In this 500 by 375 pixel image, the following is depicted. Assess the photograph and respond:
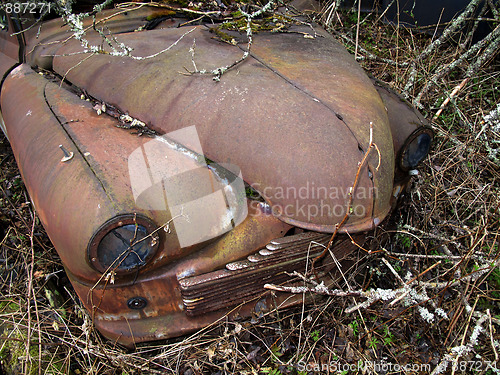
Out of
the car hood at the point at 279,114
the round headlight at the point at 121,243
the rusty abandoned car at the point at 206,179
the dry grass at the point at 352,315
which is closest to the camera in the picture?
the round headlight at the point at 121,243

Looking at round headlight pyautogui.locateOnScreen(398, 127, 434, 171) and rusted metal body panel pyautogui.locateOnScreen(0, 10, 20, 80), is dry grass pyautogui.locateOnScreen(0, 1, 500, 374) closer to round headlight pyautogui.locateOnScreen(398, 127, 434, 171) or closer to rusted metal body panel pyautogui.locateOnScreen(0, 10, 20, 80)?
round headlight pyautogui.locateOnScreen(398, 127, 434, 171)

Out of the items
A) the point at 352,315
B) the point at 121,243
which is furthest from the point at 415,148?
the point at 121,243

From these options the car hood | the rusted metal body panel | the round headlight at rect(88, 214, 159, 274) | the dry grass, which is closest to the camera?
the round headlight at rect(88, 214, 159, 274)

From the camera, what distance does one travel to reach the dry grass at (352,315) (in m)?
1.84

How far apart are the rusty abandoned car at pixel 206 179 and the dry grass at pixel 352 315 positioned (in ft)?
0.57

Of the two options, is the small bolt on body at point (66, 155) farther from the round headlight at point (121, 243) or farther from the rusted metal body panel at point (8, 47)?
the rusted metal body panel at point (8, 47)

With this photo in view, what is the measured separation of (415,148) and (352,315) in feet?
3.06

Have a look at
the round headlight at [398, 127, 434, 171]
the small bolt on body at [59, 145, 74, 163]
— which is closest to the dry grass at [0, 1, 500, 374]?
the round headlight at [398, 127, 434, 171]

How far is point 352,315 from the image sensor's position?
6.70 ft

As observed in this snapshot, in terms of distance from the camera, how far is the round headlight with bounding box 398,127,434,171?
74.9 inches

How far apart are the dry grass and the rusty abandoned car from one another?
17 centimetres

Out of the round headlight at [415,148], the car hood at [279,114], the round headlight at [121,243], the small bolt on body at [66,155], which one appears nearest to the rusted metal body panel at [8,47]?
the car hood at [279,114]

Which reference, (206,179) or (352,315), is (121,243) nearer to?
(206,179)

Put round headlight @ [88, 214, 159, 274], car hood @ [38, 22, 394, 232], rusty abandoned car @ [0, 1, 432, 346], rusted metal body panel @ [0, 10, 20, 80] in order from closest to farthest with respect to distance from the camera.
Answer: round headlight @ [88, 214, 159, 274] < rusty abandoned car @ [0, 1, 432, 346] < car hood @ [38, 22, 394, 232] < rusted metal body panel @ [0, 10, 20, 80]
